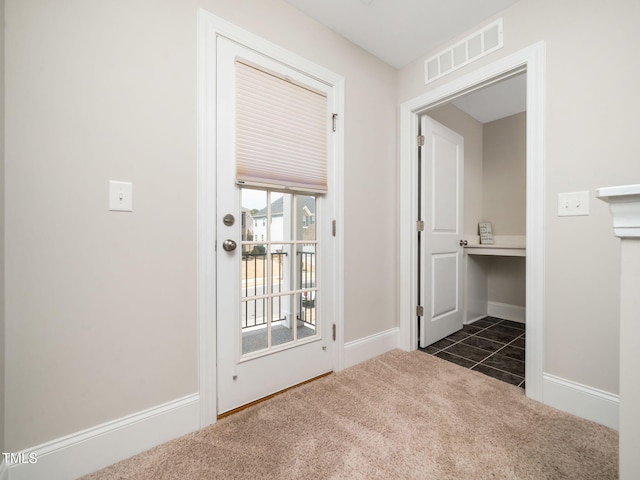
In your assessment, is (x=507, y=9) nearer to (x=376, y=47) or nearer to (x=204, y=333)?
(x=376, y=47)

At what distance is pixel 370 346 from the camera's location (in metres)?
2.18

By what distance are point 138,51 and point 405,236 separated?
211cm

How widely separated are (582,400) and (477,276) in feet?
6.39

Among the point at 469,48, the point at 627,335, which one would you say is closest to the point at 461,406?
the point at 627,335

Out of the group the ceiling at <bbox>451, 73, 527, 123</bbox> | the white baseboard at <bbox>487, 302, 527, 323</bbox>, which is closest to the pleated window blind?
the ceiling at <bbox>451, 73, 527, 123</bbox>

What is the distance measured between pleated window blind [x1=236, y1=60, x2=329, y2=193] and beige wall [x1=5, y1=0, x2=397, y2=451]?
27cm

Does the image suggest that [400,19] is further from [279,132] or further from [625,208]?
[625,208]

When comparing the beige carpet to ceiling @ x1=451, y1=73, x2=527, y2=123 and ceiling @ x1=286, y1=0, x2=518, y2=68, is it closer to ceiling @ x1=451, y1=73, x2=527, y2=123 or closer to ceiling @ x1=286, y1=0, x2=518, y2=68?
ceiling @ x1=286, y1=0, x2=518, y2=68

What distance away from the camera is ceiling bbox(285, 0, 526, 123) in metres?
1.72

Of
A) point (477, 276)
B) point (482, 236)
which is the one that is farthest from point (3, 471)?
point (482, 236)

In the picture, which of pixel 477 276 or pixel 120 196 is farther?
pixel 477 276

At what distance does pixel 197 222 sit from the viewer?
4.59 ft

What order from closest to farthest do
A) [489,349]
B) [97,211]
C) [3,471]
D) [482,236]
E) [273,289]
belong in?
1. [3,471]
2. [97,211]
3. [273,289]
4. [489,349]
5. [482,236]

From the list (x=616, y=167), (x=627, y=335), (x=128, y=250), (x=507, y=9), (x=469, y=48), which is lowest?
(x=627, y=335)
